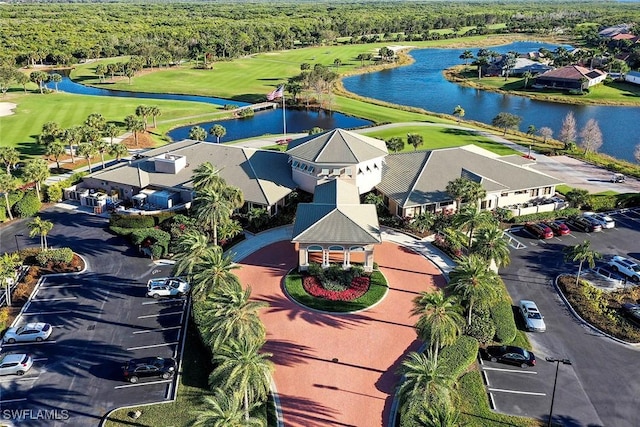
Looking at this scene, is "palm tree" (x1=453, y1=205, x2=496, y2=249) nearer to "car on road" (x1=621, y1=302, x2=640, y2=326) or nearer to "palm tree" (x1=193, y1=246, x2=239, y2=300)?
"car on road" (x1=621, y1=302, x2=640, y2=326)

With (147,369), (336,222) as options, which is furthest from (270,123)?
(147,369)

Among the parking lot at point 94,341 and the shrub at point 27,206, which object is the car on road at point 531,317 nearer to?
the parking lot at point 94,341

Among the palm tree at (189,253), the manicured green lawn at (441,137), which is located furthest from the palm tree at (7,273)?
the manicured green lawn at (441,137)

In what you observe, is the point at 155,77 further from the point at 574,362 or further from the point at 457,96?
the point at 574,362

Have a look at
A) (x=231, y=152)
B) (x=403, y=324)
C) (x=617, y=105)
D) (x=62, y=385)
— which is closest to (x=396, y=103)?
(x=617, y=105)

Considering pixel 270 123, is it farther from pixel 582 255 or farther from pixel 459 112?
pixel 582 255

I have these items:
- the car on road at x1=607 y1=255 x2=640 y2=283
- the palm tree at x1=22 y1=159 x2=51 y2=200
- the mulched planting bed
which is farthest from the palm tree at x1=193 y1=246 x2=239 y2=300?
the car on road at x1=607 y1=255 x2=640 y2=283
